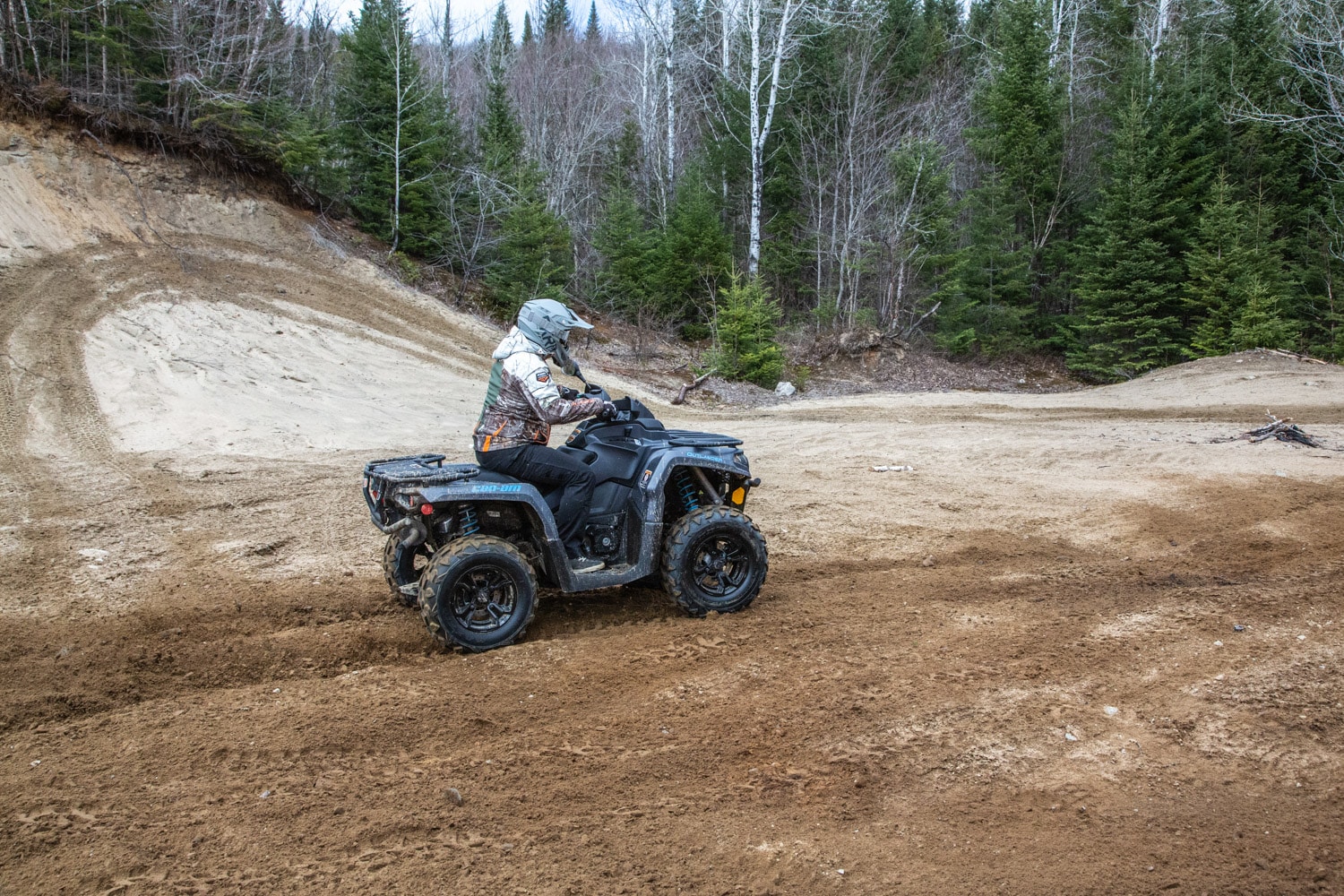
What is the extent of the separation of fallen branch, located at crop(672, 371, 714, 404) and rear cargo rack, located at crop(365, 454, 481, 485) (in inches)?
512

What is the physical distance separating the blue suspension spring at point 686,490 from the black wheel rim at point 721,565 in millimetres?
310

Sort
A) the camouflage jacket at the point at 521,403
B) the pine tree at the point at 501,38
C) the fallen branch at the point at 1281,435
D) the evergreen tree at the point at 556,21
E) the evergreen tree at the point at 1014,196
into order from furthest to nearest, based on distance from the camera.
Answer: the evergreen tree at the point at 556,21 < the pine tree at the point at 501,38 < the evergreen tree at the point at 1014,196 < the fallen branch at the point at 1281,435 < the camouflage jacket at the point at 521,403

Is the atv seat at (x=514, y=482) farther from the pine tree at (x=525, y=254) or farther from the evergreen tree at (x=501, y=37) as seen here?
the evergreen tree at (x=501, y=37)

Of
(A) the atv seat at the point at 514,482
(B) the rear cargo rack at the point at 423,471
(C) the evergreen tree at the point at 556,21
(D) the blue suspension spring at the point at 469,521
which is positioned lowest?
(D) the blue suspension spring at the point at 469,521

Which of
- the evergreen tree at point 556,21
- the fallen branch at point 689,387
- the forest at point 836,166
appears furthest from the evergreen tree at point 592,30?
the fallen branch at point 689,387

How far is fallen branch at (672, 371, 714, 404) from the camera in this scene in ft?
62.1

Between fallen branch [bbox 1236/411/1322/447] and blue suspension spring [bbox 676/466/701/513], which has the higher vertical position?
blue suspension spring [bbox 676/466/701/513]

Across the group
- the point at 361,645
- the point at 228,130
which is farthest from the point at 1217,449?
the point at 228,130

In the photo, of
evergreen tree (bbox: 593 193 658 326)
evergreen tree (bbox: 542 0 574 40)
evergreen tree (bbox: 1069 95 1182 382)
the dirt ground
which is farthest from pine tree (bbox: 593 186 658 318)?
evergreen tree (bbox: 542 0 574 40)

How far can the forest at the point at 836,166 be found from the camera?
21.8 meters

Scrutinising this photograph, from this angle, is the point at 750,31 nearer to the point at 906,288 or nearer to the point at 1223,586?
the point at 906,288

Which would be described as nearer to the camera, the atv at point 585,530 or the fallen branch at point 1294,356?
the atv at point 585,530

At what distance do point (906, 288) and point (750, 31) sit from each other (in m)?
9.60

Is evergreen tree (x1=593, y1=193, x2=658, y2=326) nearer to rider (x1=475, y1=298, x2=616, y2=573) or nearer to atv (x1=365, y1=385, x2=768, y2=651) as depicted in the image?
atv (x1=365, y1=385, x2=768, y2=651)
